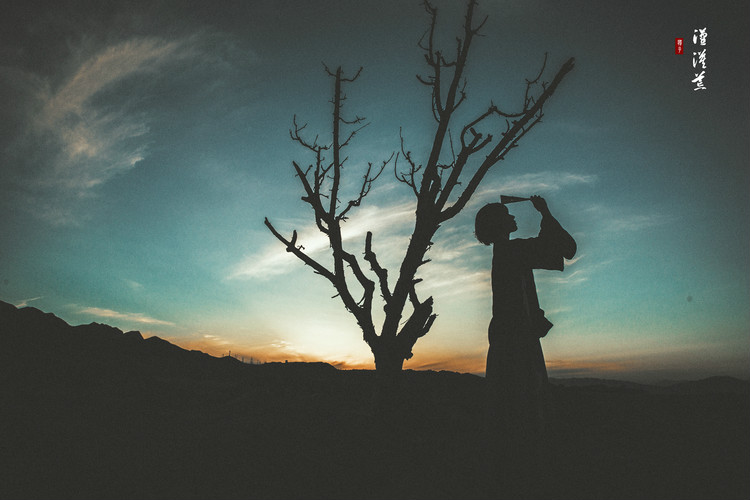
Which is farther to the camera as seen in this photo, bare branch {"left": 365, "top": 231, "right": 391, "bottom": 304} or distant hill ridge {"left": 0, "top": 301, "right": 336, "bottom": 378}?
distant hill ridge {"left": 0, "top": 301, "right": 336, "bottom": 378}

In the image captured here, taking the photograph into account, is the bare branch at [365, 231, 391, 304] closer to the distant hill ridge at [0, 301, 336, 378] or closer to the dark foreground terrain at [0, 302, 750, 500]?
the dark foreground terrain at [0, 302, 750, 500]

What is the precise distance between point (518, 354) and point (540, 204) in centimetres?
135

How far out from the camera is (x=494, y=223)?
12.0 ft

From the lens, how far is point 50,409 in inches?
302

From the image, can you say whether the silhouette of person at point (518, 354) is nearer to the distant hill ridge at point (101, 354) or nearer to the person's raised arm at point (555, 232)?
the person's raised arm at point (555, 232)

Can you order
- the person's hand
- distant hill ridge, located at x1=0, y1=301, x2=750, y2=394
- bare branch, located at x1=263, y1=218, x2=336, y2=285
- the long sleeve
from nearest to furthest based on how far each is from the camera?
the long sleeve, the person's hand, bare branch, located at x1=263, y1=218, x2=336, y2=285, distant hill ridge, located at x1=0, y1=301, x2=750, y2=394

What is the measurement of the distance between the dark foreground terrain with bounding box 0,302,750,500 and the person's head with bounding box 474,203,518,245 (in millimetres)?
1589

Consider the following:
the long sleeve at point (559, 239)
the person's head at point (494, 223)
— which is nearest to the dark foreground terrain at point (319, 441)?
the long sleeve at point (559, 239)

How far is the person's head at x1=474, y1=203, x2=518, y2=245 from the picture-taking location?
3.65 m

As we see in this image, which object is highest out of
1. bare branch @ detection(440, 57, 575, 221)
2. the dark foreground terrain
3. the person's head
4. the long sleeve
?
bare branch @ detection(440, 57, 575, 221)

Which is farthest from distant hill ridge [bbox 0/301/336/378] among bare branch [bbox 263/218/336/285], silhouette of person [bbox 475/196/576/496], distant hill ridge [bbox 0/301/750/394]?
silhouette of person [bbox 475/196/576/496]

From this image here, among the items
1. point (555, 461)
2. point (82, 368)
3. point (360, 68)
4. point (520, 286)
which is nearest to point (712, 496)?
point (555, 461)

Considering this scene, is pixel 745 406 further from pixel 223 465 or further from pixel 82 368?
pixel 82 368

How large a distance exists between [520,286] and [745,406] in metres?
9.53
